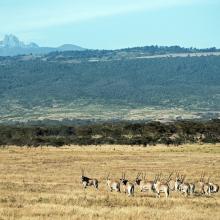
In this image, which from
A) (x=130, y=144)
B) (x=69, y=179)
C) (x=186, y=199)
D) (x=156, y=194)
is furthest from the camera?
(x=130, y=144)

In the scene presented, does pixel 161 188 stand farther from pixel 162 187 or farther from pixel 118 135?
pixel 118 135

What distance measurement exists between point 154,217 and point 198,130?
66.9 meters

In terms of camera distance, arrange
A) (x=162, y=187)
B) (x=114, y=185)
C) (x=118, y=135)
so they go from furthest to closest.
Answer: (x=118, y=135)
(x=114, y=185)
(x=162, y=187)

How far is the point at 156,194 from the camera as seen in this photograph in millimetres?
28703

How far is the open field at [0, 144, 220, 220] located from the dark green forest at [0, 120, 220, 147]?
66.4 ft

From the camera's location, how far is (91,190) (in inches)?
1198

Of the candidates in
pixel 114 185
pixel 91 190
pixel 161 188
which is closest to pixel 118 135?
pixel 91 190

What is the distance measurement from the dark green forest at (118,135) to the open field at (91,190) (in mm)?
20237

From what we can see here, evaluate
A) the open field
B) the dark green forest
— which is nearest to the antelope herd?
the open field

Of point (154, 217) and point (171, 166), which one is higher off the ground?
point (154, 217)

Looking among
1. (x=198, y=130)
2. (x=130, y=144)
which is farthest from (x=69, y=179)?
(x=198, y=130)

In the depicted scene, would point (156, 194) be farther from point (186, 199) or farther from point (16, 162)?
point (16, 162)

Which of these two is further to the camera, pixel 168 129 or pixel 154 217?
pixel 168 129

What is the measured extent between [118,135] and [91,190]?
55972mm
